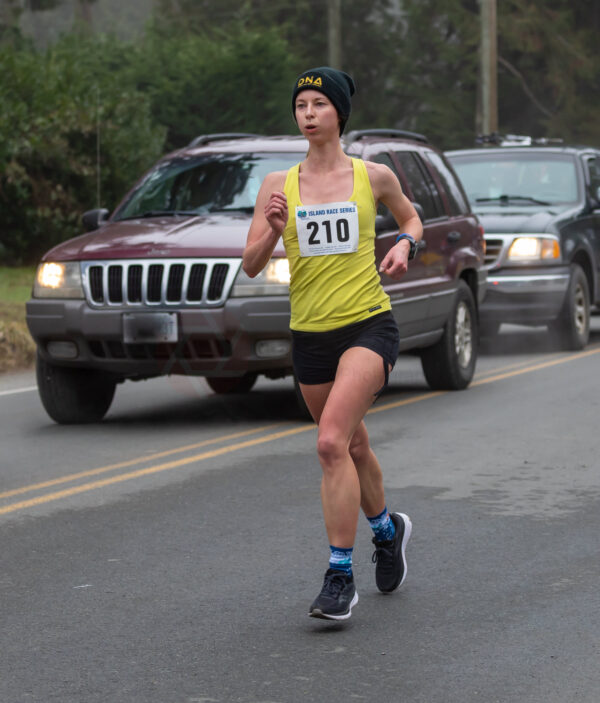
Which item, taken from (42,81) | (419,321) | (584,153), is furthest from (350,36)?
(419,321)

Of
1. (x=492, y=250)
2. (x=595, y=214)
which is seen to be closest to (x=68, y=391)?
(x=492, y=250)

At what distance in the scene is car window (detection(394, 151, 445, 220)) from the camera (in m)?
11.2

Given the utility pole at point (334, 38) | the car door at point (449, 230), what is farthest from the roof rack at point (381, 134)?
the utility pole at point (334, 38)

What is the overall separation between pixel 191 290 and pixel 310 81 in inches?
163

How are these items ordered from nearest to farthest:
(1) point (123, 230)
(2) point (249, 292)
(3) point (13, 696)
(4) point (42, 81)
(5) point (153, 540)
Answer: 1. (3) point (13, 696)
2. (5) point (153, 540)
3. (2) point (249, 292)
4. (1) point (123, 230)
5. (4) point (42, 81)

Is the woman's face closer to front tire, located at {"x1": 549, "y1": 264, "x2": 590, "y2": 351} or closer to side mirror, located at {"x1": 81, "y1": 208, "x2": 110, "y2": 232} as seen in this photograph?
side mirror, located at {"x1": 81, "y1": 208, "x2": 110, "y2": 232}

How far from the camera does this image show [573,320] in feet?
48.1

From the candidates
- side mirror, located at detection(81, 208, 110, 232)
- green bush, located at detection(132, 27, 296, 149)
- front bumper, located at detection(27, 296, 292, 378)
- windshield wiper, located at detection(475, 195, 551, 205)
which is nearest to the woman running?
front bumper, located at detection(27, 296, 292, 378)

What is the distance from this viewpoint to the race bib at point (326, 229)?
207 inches

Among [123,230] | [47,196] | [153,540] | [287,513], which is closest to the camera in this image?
[153,540]

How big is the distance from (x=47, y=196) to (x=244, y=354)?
12563 millimetres

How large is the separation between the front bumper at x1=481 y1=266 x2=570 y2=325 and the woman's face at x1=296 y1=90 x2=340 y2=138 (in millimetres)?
9598

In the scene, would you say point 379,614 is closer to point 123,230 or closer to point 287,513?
point 287,513

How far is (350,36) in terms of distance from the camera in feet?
176
